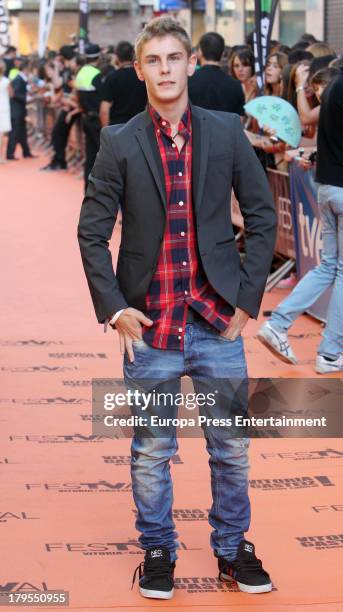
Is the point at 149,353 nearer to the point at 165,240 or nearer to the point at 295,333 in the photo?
the point at 165,240

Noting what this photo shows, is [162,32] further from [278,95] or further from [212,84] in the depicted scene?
[278,95]

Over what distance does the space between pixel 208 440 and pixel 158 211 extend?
0.82 m

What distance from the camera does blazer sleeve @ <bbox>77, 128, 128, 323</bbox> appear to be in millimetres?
4121

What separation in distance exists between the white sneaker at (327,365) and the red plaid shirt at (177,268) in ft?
11.8

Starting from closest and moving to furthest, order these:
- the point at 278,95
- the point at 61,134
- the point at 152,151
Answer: the point at 152,151 < the point at 278,95 < the point at 61,134

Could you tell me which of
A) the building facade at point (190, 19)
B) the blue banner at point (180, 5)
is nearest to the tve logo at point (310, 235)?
the building facade at point (190, 19)

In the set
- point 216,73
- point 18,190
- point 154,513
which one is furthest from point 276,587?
point 18,190

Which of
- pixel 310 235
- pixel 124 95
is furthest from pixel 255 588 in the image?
pixel 124 95

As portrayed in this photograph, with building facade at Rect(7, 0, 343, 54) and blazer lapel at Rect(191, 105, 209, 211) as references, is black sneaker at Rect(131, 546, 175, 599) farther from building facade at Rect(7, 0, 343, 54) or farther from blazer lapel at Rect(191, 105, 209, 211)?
building facade at Rect(7, 0, 343, 54)

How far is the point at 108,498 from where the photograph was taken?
5375mm

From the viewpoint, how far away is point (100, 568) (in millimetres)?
4586

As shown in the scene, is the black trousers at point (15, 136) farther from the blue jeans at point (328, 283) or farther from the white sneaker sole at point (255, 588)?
the white sneaker sole at point (255, 588)

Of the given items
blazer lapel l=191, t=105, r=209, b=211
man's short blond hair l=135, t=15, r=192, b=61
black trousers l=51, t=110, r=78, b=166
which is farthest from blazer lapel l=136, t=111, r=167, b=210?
black trousers l=51, t=110, r=78, b=166

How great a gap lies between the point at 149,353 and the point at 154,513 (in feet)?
1.83
